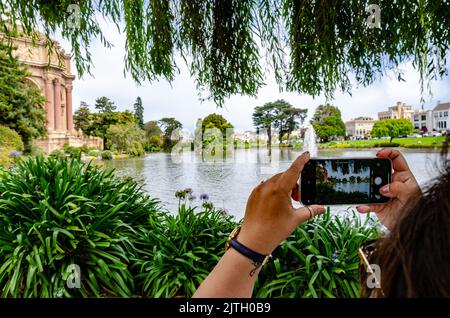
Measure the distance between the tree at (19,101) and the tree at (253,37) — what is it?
0.39 m

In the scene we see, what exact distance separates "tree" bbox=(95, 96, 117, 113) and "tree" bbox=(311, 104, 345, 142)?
1.22 meters

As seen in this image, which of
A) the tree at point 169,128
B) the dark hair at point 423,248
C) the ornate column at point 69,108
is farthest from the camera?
the tree at point 169,128

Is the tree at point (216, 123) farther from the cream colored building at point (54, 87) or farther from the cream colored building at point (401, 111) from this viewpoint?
the cream colored building at point (401, 111)

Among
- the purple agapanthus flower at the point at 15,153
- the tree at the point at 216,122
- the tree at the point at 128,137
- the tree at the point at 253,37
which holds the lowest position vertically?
the purple agapanthus flower at the point at 15,153

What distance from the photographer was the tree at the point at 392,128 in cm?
165

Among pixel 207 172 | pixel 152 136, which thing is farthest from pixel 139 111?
pixel 207 172

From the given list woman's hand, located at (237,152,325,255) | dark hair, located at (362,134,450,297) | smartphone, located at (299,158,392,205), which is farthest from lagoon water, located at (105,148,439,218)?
dark hair, located at (362,134,450,297)

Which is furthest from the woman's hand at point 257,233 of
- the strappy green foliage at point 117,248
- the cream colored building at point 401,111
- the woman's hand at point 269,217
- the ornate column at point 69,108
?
the ornate column at point 69,108

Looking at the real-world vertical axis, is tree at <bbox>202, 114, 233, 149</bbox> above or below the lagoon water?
above

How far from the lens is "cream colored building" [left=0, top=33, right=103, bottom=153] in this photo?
160cm

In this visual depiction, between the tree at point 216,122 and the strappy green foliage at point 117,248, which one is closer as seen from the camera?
the strappy green foliage at point 117,248

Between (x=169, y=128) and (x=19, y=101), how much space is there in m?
0.86

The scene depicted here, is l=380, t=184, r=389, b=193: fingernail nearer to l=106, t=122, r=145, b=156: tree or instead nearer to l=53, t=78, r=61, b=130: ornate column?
l=106, t=122, r=145, b=156: tree

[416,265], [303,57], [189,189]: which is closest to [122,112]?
[189,189]
